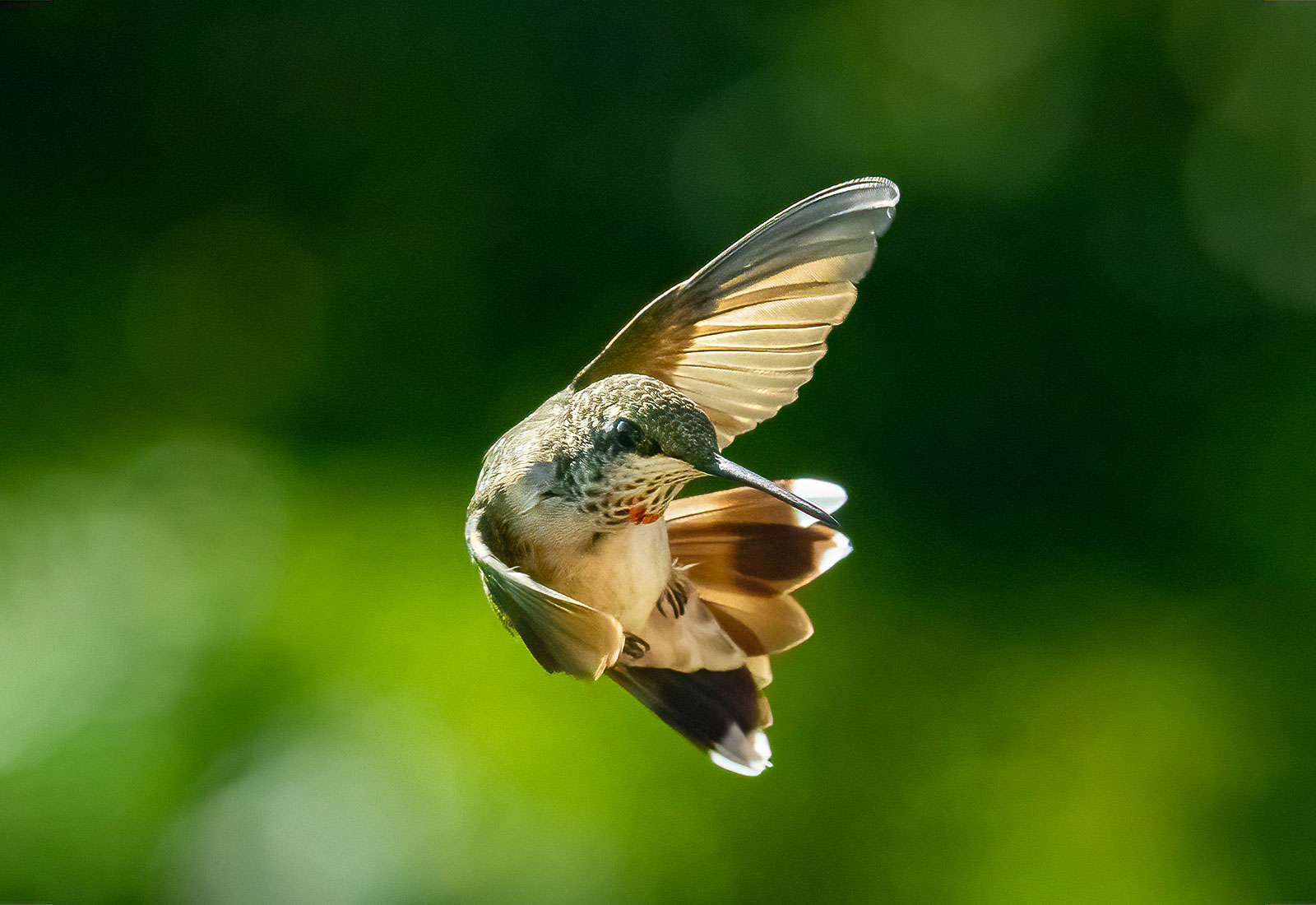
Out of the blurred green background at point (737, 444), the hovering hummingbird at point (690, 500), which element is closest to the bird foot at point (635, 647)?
the hovering hummingbird at point (690, 500)

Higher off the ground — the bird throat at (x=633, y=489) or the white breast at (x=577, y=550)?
the bird throat at (x=633, y=489)

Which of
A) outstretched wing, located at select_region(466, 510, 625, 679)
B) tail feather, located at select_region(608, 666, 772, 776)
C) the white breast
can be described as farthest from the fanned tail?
outstretched wing, located at select_region(466, 510, 625, 679)

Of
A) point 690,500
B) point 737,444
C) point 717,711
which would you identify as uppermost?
point 690,500

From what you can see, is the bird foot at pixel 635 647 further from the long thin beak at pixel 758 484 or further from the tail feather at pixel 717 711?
the long thin beak at pixel 758 484

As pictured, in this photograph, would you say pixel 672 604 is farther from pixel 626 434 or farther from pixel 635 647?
pixel 626 434

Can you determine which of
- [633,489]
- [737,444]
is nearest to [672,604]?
[633,489]

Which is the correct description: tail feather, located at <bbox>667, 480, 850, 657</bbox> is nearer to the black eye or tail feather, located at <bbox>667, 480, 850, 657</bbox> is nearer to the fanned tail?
the fanned tail

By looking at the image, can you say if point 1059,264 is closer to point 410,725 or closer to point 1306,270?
point 1306,270
